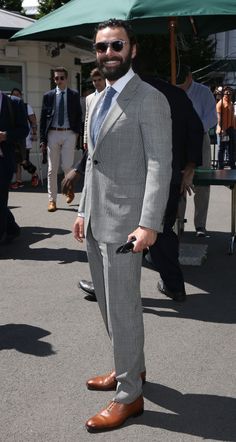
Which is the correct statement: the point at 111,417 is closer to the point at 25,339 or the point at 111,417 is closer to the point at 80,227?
the point at 80,227

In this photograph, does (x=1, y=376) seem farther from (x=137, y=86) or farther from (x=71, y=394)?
(x=137, y=86)

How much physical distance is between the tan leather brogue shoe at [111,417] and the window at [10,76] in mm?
9448

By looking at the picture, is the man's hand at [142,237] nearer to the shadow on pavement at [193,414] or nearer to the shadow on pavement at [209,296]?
the shadow on pavement at [193,414]

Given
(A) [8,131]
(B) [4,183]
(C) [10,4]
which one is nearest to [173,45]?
(A) [8,131]

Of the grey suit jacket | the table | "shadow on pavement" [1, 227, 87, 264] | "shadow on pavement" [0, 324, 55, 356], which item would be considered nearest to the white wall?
"shadow on pavement" [1, 227, 87, 264]

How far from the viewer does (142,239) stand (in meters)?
2.62

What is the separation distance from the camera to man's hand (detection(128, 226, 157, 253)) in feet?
8.57

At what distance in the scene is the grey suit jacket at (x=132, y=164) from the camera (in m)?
2.66

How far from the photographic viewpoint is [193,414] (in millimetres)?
3168

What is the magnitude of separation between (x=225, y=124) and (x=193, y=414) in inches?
467

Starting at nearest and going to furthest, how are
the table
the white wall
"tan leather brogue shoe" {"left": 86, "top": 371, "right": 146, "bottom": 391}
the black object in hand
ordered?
1. the black object in hand
2. "tan leather brogue shoe" {"left": 86, "top": 371, "right": 146, "bottom": 391}
3. the table
4. the white wall

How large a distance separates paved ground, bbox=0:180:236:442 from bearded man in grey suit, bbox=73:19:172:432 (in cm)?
Result: 25

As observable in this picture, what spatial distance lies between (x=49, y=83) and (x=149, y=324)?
30.9 ft

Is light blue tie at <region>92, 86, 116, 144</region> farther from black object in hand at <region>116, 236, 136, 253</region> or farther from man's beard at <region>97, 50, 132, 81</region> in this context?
black object in hand at <region>116, 236, 136, 253</region>
